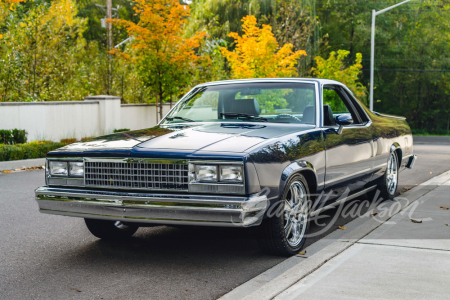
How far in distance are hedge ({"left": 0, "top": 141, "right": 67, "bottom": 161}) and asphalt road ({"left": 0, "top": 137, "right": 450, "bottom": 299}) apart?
21.1ft

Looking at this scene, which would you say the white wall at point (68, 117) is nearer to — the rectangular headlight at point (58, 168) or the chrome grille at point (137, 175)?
the rectangular headlight at point (58, 168)

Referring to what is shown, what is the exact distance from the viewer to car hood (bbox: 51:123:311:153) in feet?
14.7


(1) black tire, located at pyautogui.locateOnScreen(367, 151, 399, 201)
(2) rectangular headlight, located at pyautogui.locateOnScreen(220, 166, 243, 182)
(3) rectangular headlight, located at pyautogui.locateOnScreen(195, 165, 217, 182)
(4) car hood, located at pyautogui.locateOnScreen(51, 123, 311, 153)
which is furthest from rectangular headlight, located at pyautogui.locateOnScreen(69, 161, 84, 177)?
(1) black tire, located at pyautogui.locateOnScreen(367, 151, 399, 201)

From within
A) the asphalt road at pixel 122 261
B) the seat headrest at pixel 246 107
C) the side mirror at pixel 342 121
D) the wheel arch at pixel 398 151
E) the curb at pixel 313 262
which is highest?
the seat headrest at pixel 246 107

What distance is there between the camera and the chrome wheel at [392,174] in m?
7.68

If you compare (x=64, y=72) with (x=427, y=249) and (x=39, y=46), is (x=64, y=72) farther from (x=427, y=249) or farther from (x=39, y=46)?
(x=427, y=249)

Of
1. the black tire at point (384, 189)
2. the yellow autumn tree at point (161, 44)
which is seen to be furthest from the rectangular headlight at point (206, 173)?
the yellow autumn tree at point (161, 44)

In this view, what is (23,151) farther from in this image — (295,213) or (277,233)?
(277,233)

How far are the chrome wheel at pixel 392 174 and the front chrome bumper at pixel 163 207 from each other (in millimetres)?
3957

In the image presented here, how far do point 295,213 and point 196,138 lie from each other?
116 cm

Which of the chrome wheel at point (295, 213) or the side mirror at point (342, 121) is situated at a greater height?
the side mirror at point (342, 121)

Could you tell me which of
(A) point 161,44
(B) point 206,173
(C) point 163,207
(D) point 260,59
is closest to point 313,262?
(B) point 206,173

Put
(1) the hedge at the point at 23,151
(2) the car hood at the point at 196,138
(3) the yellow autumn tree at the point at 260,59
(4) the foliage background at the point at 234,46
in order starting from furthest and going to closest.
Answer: (3) the yellow autumn tree at the point at 260,59, (4) the foliage background at the point at 234,46, (1) the hedge at the point at 23,151, (2) the car hood at the point at 196,138

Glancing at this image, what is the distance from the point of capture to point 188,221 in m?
4.23
